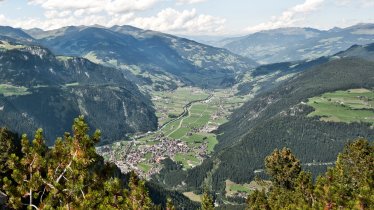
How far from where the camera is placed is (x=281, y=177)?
121m

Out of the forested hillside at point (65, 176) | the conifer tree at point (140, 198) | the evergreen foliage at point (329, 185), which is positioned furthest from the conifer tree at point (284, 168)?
the forested hillside at point (65, 176)

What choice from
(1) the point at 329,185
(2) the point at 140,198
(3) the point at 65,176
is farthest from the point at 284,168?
(3) the point at 65,176

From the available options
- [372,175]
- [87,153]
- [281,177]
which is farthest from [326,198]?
[281,177]

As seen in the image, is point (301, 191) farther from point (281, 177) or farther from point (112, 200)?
point (112, 200)

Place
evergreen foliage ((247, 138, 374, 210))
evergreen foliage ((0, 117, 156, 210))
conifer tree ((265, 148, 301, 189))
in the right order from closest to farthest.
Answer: evergreen foliage ((0, 117, 156, 210)) < evergreen foliage ((247, 138, 374, 210)) < conifer tree ((265, 148, 301, 189))

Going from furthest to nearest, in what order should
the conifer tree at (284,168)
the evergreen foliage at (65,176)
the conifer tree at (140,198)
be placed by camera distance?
the conifer tree at (284,168) → the conifer tree at (140,198) → the evergreen foliage at (65,176)

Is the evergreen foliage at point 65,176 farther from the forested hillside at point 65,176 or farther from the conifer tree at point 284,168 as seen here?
the conifer tree at point 284,168

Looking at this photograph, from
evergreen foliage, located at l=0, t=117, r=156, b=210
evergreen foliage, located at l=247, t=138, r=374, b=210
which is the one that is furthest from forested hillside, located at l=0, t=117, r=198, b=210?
evergreen foliage, located at l=247, t=138, r=374, b=210

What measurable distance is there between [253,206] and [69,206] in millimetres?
79015

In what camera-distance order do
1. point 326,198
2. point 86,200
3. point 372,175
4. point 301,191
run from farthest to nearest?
point 301,191 < point 372,175 < point 326,198 < point 86,200

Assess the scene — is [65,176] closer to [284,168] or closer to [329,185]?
[329,185]

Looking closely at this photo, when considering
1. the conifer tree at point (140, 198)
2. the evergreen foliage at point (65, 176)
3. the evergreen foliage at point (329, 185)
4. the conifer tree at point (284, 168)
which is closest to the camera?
the evergreen foliage at point (65, 176)

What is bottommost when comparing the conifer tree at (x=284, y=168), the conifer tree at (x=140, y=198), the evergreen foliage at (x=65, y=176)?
the conifer tree at (x=284, y=168)

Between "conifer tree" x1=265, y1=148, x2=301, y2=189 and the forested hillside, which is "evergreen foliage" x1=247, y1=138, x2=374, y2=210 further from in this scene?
the forested hillside
